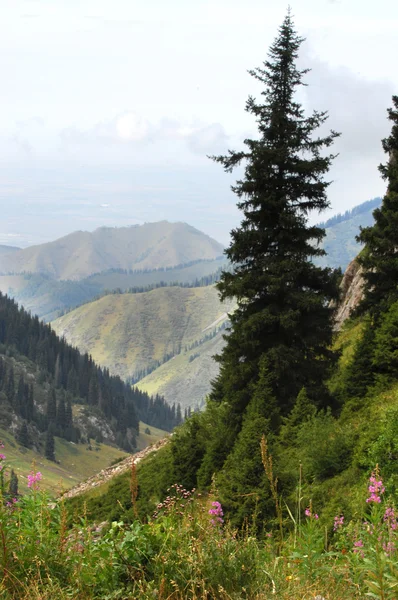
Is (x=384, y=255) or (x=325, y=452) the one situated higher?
(x=384, y=255)

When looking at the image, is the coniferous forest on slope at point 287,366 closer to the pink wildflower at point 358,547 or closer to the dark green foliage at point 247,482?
the dark green foliage at point 247,482

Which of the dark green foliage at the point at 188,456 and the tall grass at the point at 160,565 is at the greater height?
the tall grass at the point at 160,565

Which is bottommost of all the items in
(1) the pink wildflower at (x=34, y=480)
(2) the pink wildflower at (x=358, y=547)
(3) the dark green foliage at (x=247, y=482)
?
(3) the dark green foliage at (x=247, y=482)

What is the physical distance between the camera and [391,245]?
23500mm

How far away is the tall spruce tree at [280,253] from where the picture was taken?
70.2 ft

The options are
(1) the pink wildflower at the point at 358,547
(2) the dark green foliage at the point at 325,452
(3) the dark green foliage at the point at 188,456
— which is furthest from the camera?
(3) the dark green foliage at the point at 188,456

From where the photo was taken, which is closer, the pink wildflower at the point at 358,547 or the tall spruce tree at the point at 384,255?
the pink wildflower at the point at 358,547

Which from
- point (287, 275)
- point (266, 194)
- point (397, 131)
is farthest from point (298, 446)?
point (397, 131)

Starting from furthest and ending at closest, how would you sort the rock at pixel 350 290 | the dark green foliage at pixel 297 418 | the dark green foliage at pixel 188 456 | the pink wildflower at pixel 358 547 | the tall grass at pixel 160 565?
the rock at pixel 350 290, the dark green foliage at pixel 188 456, the dark green foliage at pixel 297 418, the pink wildflower at pixel 358 547, the tall grass at pixel 160 565

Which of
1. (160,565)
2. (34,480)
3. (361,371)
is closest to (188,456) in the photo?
(361,371)

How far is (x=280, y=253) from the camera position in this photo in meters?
22.1

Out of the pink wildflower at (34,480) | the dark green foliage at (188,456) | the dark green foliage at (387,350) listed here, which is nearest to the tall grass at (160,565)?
the pink wildflower at (34,480)

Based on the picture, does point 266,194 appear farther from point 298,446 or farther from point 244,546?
point 244,546

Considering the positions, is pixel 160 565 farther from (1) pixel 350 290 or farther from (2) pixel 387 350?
(1) pixel 350 290
